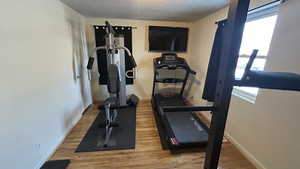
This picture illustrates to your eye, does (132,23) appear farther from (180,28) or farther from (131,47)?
(180,28)

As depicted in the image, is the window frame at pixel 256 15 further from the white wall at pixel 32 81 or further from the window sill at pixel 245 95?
the white wall at pixel 32 81

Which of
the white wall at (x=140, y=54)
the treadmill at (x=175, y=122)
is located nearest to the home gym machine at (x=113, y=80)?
the white wall at (x=140, y=54)

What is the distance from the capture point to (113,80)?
2664mm

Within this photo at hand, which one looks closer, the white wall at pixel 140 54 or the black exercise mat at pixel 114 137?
the black exercise mat at pixel 114 137

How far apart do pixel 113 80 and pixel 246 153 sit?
2.49m

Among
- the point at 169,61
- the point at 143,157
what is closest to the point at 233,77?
the point at 143,157

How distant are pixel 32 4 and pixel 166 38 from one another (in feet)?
9.32

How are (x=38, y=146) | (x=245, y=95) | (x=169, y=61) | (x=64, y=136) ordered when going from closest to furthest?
(x=38, y=146)
(x=245, y=95)
(x=64, y=136)
(x=169, y=61)

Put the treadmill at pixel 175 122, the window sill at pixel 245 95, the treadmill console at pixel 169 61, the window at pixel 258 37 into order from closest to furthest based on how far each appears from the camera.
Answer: the window at pixel 258 37, the window sill at pixel 245 95, the treadmill at pixel 175 122, the treadmill console at pixel 169 61

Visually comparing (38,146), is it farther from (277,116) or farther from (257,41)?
(257,41)

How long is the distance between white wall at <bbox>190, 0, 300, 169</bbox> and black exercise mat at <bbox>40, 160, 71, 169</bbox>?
8.19 ft

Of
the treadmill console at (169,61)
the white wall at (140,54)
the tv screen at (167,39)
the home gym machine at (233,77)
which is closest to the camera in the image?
the home gym machine at (233,77)

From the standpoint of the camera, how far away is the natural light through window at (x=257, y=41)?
5.81 ft

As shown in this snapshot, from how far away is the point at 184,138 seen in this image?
2.11 meters
